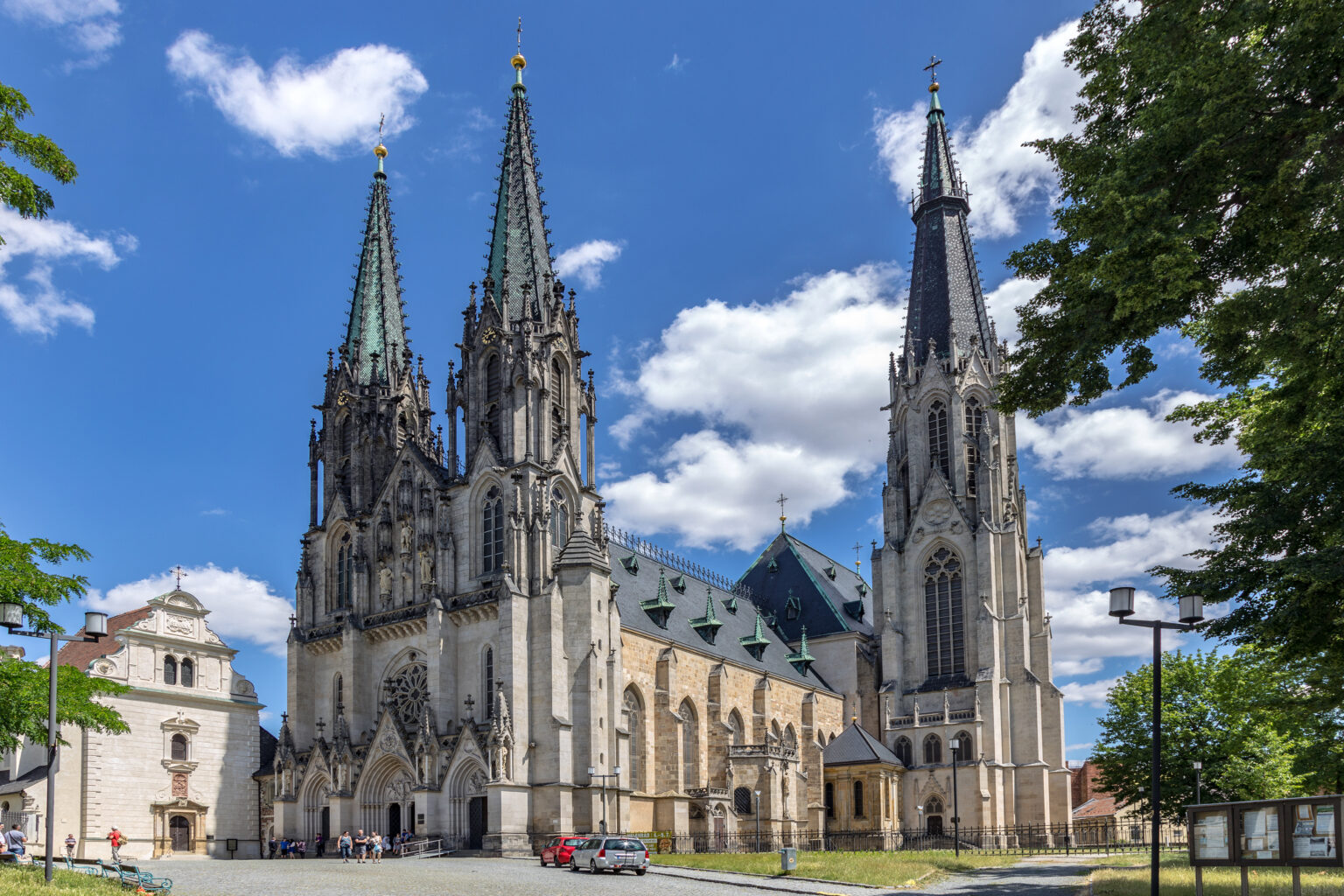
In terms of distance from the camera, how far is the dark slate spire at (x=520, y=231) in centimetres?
5275

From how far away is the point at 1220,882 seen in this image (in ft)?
73.9

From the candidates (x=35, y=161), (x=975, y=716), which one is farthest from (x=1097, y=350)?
(x=975, y=716)

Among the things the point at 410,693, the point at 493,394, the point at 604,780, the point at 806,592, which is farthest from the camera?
the point at 806,592

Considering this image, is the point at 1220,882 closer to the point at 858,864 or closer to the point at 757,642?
the point at 858,864

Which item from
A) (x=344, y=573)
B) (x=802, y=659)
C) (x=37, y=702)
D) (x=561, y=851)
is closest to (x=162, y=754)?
→ (x=344, y=573)

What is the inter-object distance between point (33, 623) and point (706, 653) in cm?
3659

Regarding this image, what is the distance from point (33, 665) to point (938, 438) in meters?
51.3

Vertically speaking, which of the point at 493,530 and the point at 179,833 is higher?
the point at 493,530

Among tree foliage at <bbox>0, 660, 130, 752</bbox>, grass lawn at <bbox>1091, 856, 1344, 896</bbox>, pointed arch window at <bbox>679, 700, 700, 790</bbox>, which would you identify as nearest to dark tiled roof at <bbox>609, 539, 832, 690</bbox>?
pointed arch window at <bbox>679, 700, 700, 790</bbox>

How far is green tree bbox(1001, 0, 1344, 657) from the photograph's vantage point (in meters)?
13.5

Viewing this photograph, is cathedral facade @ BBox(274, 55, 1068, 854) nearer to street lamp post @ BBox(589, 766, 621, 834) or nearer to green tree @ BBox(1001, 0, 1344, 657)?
street lamp post @ BBox(589, 766, 621, 834)

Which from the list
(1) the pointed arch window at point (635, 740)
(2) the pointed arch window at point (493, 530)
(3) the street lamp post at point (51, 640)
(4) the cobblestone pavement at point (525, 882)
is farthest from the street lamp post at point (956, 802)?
(3) the street lamp post at point (51, 640)

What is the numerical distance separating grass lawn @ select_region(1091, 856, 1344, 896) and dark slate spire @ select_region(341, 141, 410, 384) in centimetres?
4289

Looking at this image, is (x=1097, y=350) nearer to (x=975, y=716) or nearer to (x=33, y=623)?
(x=33, y=623)
